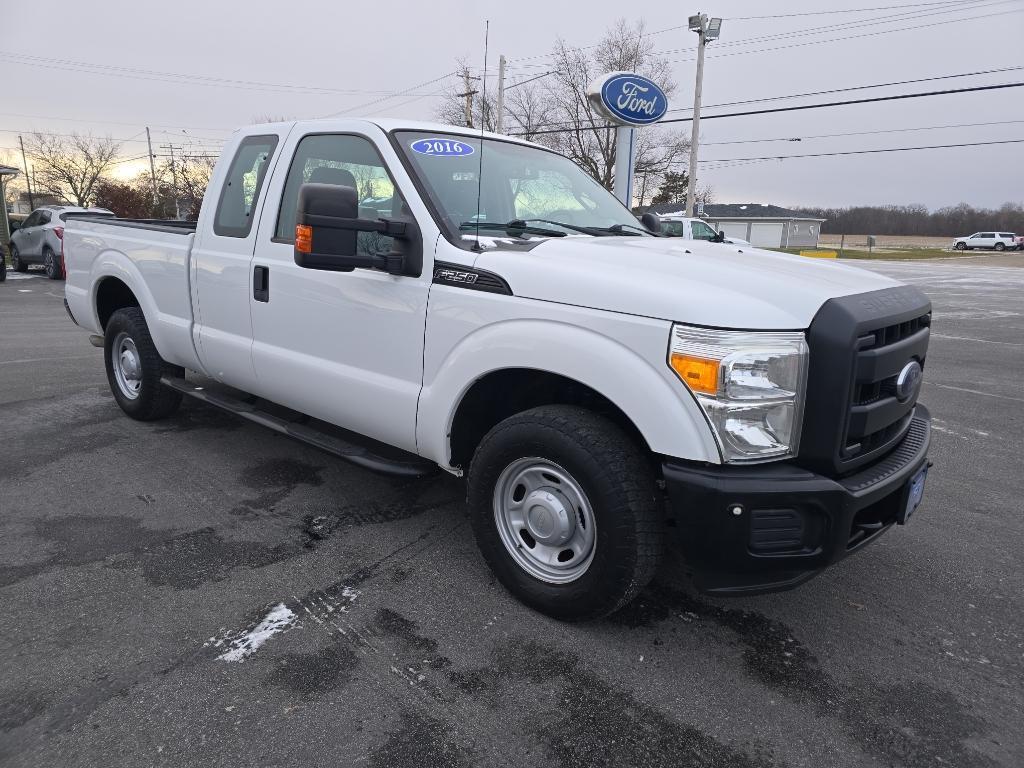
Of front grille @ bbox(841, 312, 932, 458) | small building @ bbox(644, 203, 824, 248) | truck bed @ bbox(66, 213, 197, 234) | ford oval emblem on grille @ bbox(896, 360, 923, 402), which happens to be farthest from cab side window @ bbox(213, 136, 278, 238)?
small building @ bbox(644, 203, 824, 248)

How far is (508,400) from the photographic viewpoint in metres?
3.24

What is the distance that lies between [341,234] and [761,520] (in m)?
1.93

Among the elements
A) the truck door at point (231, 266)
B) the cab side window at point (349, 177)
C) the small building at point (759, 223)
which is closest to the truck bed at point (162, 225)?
the truck door at point (231, 266)

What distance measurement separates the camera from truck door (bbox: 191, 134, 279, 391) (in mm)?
4074

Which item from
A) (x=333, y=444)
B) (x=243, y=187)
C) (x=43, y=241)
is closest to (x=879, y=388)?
(x=333, y=444)

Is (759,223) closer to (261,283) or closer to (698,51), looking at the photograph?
(698,51)

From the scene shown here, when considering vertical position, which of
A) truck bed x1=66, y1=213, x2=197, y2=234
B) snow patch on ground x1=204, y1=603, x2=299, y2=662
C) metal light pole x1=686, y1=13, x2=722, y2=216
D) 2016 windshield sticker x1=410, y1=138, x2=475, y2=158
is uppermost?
metal light pole x1=686, y1=13, x2=722, y2=216

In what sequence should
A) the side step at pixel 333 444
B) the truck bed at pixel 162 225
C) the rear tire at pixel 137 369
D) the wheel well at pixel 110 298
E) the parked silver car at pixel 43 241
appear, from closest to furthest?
the side step at pixel 333 444, the truck bed at pixel 162 225, the rear tire at pixel 137 369, the wheel well at pixel 110 298, the parked silver car at pixel 43 241

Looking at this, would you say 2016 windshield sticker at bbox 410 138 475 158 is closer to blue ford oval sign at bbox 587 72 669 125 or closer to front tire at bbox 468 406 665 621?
front tire at bbox 468 406 665 621

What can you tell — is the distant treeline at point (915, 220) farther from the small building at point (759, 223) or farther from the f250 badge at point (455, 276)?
the f250 badge at point (455, 276)

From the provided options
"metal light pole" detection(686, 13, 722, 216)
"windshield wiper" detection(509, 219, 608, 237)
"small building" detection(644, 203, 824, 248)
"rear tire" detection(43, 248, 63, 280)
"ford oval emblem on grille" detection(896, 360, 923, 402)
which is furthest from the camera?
"small building" detection(644, 203, 824, 248)

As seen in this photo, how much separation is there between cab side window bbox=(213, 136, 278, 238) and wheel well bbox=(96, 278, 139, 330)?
A: 1.70m

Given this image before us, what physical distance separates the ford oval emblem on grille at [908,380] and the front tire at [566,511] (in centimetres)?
100

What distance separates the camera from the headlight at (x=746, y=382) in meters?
2.32
